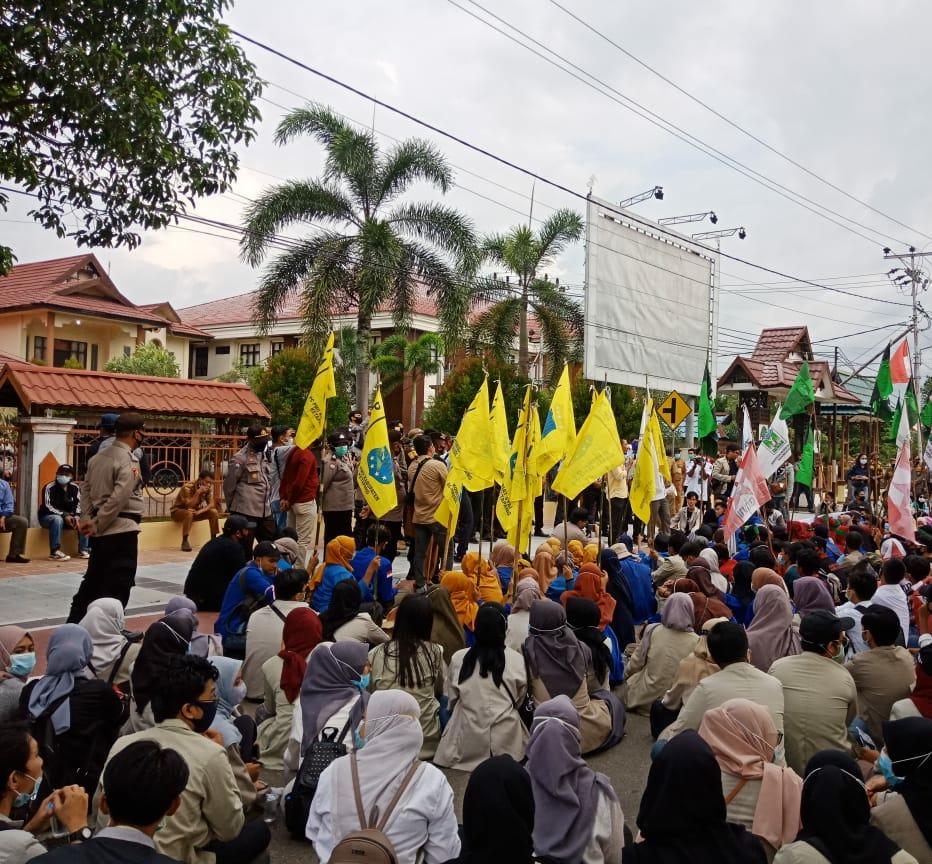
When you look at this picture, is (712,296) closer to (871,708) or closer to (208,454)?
(208,454)

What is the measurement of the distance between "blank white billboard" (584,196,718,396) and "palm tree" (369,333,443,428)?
9.69m

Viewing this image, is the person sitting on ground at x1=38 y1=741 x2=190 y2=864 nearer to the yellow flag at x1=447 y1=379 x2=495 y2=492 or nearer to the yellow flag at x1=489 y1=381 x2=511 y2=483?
the yellow flag at x1=447 y1=379 x2=495 y2=492

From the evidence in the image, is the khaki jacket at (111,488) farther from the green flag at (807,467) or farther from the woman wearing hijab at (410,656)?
the green flag at (807,467)

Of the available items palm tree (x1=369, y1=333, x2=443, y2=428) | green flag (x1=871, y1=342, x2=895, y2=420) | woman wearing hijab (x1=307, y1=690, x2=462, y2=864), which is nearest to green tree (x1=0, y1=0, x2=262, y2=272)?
woman wearing hijab (x1=307, y1=690, x2=462, y2=864)

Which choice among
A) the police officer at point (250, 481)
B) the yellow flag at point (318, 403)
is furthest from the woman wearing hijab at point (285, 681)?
the police officer at point (250, 481)

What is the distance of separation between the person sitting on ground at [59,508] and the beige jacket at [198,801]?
9803mm

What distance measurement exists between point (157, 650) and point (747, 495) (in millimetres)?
7006

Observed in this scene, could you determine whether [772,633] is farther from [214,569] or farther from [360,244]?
[360,244]

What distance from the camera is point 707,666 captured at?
5723 mm

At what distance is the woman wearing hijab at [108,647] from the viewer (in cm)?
519

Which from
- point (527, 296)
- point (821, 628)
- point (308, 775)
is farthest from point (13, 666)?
point (527, 296)

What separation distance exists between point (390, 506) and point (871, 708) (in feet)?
16.1

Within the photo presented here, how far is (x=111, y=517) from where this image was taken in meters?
7.56

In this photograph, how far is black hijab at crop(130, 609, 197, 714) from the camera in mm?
4445
